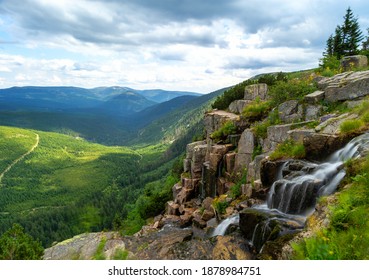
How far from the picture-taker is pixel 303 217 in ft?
43.4

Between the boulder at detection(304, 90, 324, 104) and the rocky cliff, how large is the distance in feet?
0.25

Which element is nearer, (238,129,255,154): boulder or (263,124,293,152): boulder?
(263,124,293,152): boulder

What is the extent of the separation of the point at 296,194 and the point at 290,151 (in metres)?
A: 4.51

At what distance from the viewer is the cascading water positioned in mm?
12734

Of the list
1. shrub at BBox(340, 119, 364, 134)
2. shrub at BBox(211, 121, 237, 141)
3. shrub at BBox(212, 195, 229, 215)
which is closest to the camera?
shrub at BBox(340, 119, 364, 134)

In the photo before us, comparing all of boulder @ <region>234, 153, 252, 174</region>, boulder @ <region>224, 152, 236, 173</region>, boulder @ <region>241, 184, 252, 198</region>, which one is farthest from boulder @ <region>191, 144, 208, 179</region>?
boulder @ <region>241, 184, 252, 198</region>

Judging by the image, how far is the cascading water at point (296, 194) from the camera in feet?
41.8

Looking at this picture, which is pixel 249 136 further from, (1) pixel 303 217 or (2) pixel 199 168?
(1) pixel 303 217

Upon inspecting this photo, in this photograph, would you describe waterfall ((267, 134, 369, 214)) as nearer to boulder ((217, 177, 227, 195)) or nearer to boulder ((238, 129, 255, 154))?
boulder ((238, 129, 255, 154))

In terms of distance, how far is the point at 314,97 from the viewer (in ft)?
73.8

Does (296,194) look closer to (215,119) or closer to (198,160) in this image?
(198,160)

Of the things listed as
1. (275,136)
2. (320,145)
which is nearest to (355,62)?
(275,136)

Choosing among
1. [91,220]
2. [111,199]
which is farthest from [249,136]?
[111,199]

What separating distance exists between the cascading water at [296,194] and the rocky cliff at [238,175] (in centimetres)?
12
